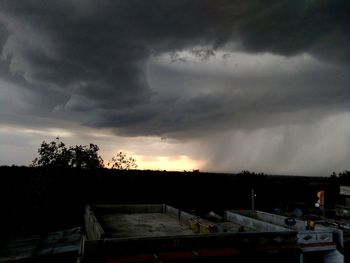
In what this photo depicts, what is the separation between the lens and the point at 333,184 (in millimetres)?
46156

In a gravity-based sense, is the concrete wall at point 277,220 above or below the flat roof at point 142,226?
above

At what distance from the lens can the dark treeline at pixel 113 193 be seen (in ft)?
90.2

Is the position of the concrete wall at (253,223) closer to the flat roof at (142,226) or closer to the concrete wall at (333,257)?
the concrete wall at (333,257)

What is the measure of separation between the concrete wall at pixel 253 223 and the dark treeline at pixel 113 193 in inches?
604

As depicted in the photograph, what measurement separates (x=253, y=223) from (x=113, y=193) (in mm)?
22548

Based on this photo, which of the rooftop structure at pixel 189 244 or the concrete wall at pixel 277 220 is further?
the concrete wall at pixel 277 220

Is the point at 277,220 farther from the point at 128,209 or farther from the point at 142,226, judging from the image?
the point at 128,209

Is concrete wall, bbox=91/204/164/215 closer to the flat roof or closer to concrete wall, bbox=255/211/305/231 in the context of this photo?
the flat roof

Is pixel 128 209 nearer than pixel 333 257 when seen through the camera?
No

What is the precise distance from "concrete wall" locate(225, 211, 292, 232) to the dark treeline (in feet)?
50.3

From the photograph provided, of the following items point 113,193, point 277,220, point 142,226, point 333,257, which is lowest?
point 333,257

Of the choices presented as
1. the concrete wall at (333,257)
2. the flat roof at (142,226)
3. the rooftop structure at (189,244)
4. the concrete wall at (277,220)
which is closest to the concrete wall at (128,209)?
the flat roof at (142,226)

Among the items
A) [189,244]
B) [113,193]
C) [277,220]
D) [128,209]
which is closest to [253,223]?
[277,220]

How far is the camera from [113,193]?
35969 mm
